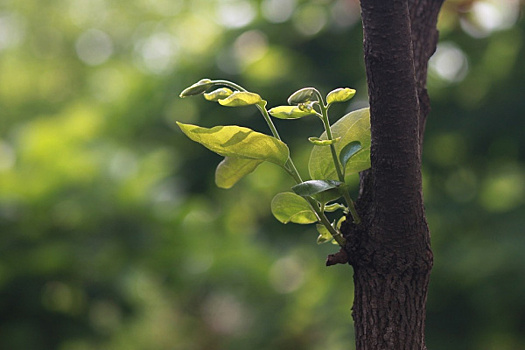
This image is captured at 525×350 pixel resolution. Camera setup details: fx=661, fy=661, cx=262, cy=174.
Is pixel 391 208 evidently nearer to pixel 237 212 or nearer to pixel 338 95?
pixel 338 95

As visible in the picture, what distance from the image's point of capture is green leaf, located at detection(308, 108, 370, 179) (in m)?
0.61

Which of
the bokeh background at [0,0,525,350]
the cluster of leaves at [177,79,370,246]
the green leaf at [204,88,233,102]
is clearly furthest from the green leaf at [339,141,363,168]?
the bokeh background at [0,0,525,350]

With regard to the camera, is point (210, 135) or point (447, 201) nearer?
point (210, 135)

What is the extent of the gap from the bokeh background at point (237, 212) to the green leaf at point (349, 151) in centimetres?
204

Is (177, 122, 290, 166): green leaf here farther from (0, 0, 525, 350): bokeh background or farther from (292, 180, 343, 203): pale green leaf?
(0, 0, 525, 350): bokeh background

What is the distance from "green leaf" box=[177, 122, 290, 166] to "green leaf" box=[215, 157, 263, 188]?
5cm

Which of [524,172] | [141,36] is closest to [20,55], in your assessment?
[141,36]

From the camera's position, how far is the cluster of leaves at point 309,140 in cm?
56

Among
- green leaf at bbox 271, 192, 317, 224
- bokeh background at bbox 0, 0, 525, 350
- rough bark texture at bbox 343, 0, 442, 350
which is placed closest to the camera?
rough bark texture at bbox 343, 0, 442, 350

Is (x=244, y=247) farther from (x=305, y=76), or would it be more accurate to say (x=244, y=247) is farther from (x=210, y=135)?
(x=210, y=135)

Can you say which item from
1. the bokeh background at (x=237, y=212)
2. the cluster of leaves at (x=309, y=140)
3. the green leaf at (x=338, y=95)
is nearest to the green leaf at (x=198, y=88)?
the cluster of leaves at (x=309, y=140)

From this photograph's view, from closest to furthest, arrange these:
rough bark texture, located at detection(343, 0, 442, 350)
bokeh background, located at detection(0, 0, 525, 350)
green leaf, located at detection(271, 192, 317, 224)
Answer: rough bark texture, located at detection(343, 0, 442, 350) → green leaf, located at detection(271, 192, 317, 224) → bokeh background, located at detection(0, 0, 525, 350)

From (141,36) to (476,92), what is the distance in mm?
4947

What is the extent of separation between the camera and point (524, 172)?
10.3ft
